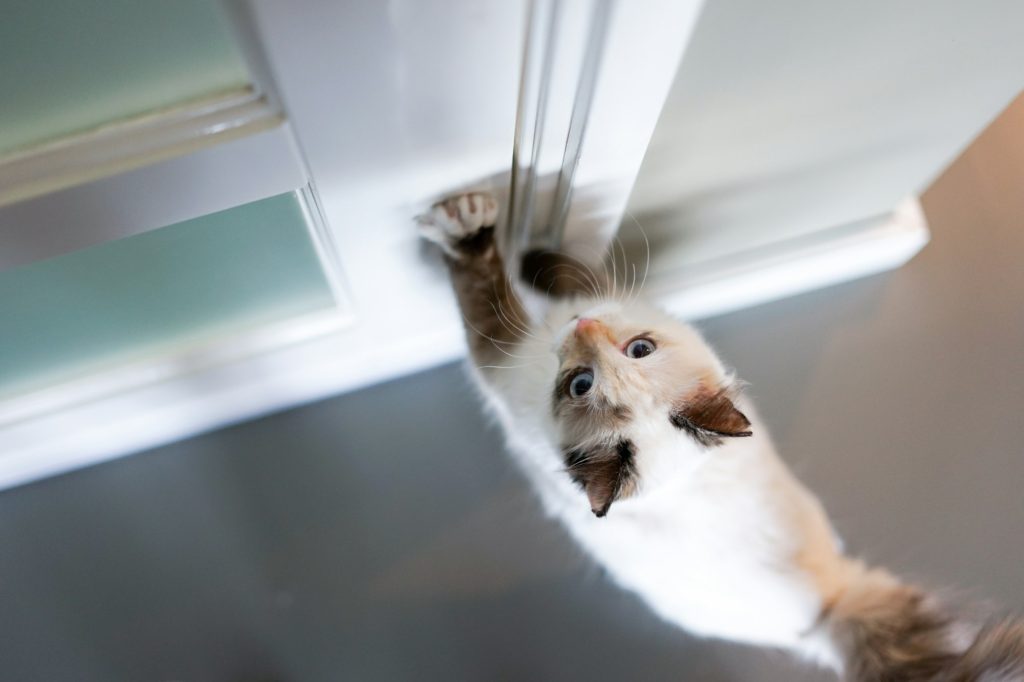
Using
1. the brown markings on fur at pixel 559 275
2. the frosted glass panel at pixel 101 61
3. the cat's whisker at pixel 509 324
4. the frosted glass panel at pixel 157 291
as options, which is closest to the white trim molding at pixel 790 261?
the brown markings on fur at pixel 559 275

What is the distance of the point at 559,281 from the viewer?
3.09 ft

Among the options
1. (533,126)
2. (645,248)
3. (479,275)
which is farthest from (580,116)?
(645,248)

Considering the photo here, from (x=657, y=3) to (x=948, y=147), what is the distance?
0.59m

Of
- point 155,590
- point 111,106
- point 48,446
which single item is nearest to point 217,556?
point 155,590

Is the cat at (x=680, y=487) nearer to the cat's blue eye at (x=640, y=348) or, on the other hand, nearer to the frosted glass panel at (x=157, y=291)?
the cat's blue eye at (x=640, y=348)

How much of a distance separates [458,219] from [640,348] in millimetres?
251

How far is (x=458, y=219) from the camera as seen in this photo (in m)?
0.70

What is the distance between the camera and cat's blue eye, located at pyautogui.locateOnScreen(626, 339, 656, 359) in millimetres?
783

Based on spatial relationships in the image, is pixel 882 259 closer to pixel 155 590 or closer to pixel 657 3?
pixel 657 3

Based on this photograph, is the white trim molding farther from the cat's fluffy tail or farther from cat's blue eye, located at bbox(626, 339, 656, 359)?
the cat's fluffy tail

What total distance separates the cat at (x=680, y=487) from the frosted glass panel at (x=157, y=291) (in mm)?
183

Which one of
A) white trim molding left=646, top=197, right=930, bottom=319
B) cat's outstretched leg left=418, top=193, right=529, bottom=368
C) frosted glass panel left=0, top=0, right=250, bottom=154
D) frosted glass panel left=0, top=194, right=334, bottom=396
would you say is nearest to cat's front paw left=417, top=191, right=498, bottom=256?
cat's outstretched leg left=418, top=193, right=529, bottom=368

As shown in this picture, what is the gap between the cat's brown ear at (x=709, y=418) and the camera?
A: 70 centimetres

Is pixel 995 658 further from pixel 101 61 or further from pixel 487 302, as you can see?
pixel 101 61
